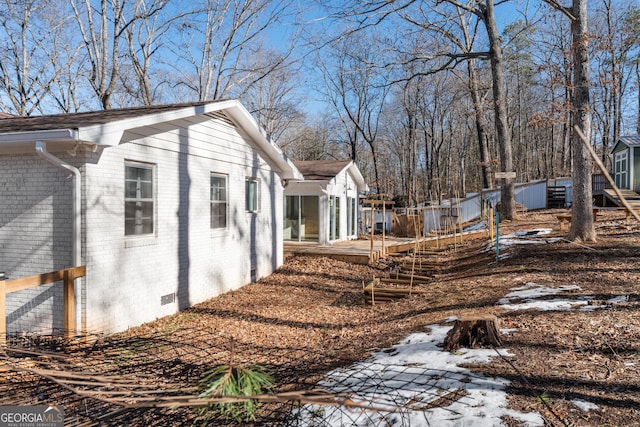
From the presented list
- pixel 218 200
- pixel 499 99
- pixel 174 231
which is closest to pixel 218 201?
pixel 218 200

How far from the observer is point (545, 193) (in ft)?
81.1

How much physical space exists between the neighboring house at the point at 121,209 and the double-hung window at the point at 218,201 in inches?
1.0

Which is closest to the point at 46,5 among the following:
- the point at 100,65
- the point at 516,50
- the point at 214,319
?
the point at 100,65

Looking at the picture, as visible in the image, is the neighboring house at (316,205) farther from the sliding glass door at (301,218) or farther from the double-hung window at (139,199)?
the double-hung window at (139,199)

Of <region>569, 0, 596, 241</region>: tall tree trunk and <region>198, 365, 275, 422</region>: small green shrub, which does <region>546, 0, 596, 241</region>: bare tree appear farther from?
<region>198, 365, 275, 422</region>: small green shrub

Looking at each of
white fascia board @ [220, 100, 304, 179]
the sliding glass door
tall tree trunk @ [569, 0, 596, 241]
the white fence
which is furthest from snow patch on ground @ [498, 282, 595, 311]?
the white fence

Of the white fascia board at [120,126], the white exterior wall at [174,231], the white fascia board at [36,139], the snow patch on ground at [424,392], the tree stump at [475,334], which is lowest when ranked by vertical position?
the snow patch on ground at [424,392]

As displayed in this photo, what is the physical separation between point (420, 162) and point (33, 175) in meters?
44.2

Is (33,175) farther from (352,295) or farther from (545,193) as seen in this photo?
(545,193)

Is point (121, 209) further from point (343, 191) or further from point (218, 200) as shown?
point (343, 191)

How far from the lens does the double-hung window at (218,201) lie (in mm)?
9500

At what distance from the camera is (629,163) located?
19.9 m

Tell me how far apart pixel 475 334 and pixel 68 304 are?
543 centimetres

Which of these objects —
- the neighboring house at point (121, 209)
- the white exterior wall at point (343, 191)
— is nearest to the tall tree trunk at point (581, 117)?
the neighboring house at point (121, 209)
